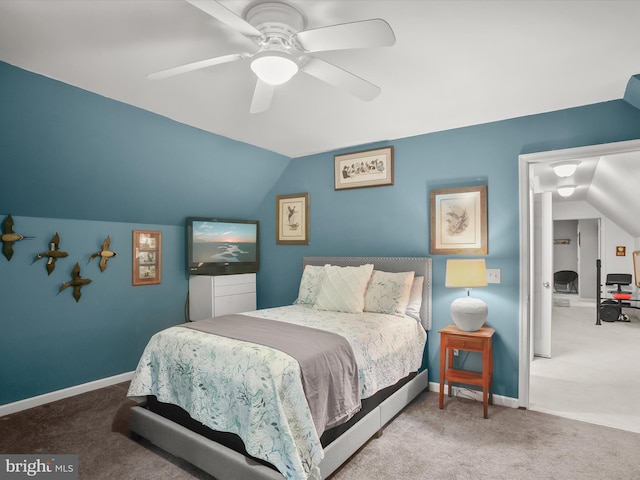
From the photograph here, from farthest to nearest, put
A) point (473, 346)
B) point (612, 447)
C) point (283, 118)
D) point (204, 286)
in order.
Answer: point (204, 286)
point (283, 118)
point (473, 346)
point (612, 447)

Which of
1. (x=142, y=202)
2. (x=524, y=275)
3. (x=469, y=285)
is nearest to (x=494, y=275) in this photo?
(x=524, y=275)

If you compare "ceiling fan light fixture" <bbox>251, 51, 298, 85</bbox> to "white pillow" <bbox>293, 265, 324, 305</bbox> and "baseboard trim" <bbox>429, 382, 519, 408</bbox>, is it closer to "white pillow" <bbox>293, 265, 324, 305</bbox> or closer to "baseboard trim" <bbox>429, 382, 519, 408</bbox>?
"white pillow" <bbox>293, 265, 324, 305</bbox>

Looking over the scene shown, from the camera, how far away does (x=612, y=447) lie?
2441mm

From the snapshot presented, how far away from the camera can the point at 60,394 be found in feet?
10.6

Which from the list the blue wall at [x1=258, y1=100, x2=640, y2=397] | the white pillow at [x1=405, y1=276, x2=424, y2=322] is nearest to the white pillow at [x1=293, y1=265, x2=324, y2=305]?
the blue wall at [x1=258, y1=100, x2=640, y2=397]

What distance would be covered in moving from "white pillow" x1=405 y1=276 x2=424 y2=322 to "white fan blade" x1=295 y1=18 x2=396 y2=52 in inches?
92.8

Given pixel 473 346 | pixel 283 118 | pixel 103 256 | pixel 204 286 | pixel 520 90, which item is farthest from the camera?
pixel 204 286

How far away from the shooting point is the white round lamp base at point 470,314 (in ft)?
9.91

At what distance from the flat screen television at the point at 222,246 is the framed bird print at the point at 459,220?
7.73 ft

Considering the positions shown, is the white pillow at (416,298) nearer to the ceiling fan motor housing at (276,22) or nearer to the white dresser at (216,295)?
the white dresser at (216,295)

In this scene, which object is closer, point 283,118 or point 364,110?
point 364,110

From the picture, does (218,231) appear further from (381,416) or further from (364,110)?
(381,416)

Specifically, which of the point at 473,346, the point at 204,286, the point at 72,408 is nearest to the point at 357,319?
the point at 473,346

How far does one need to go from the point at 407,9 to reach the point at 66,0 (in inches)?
62.1
